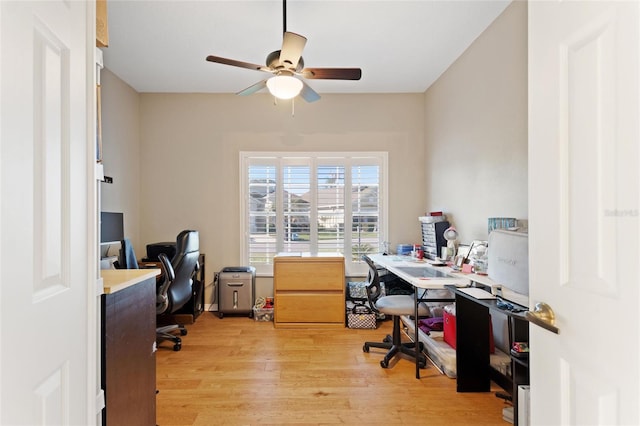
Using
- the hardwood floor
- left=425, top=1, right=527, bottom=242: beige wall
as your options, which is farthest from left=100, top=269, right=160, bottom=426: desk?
left=425, top=1, right=527, bottom=242: beige wall

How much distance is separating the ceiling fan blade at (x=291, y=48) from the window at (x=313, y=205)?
2.05 meters

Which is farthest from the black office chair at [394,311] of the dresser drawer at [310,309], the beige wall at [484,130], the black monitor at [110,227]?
the black monitor at [110,227]

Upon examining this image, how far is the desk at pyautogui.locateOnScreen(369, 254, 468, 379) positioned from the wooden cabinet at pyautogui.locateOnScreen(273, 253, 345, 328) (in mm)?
555

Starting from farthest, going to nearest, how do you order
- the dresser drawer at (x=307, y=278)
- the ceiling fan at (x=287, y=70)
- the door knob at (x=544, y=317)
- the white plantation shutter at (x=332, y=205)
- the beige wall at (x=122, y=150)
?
the white plantation shutter at (x=332, y=205)
the dresser drawer at (x=307, y=278)
the beige wall at (x=122, y=150)
the ceiling fan at (x=287, y=70)
the door knob at (x=544, y=317)

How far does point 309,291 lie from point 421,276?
1.41 m

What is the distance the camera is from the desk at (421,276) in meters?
2.38

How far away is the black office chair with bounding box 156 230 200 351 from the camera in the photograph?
9.62ft

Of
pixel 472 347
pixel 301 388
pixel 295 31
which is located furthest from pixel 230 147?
pixel 472 347

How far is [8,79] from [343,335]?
10.6 feet

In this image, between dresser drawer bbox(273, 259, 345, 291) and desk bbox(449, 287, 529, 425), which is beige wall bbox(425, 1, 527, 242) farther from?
dresser drawer bbox(273, 259, 345, 291)

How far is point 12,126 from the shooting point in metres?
0.63

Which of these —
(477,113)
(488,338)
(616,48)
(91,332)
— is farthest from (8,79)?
(477,113)

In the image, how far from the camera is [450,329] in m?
2.69

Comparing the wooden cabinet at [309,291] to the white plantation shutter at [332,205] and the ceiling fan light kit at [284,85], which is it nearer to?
the white plantation shutter at [332,205]
